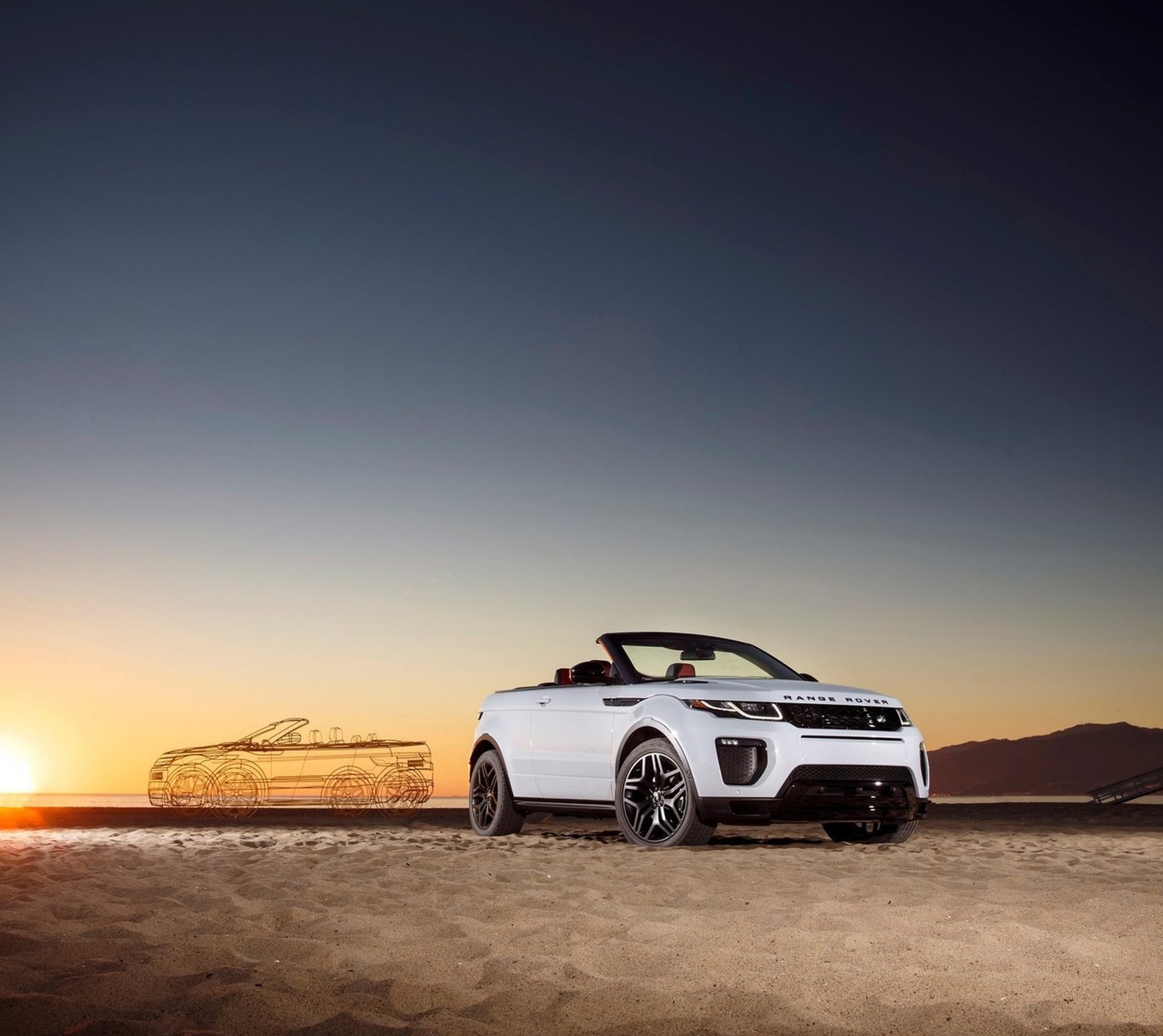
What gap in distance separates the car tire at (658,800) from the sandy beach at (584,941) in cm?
39

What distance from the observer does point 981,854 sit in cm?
918

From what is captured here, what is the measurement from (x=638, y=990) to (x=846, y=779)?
16.3ft

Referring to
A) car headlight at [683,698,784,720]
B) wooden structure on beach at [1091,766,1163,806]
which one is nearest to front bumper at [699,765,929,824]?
car headlight at [683,698,784,720]

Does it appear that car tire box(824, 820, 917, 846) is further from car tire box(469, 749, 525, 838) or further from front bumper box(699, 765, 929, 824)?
car tire box(469, 749, 525, 838)

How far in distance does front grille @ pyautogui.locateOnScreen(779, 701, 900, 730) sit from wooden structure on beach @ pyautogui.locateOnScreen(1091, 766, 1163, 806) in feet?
80.1

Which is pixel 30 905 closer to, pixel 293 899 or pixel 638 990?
pixel 293 899

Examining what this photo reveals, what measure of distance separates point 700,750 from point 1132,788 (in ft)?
86.1

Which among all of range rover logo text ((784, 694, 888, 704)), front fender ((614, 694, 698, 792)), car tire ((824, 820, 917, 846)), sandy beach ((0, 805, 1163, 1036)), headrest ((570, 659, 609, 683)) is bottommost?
sandy beach ((0, 805, 1163, 1036))

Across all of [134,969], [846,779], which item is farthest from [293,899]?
[846,779]

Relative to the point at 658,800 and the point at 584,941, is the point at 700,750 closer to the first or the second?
the point at 658,800

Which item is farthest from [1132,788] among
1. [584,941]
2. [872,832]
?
[584,941]

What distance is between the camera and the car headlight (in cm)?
910

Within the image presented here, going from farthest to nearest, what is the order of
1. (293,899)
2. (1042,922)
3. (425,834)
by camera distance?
1. (425,834)
2. (293,899)
3. (1042,922)

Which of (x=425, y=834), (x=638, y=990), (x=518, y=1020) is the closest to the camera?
(x=518, y=1020)
